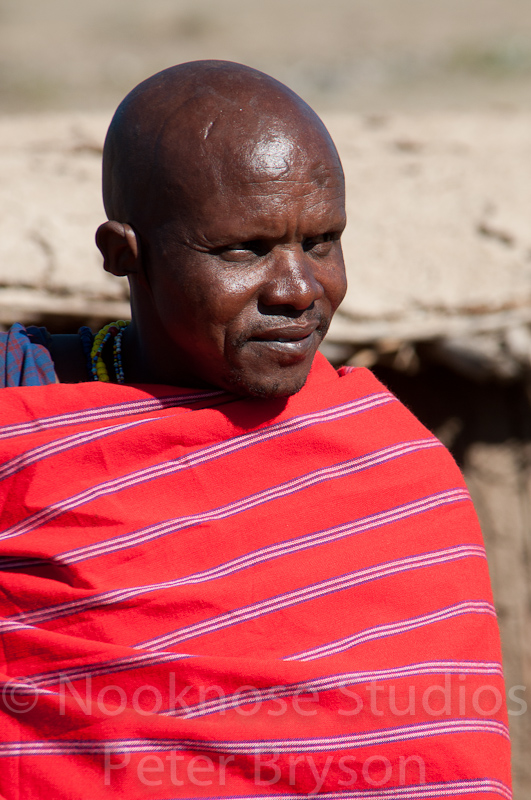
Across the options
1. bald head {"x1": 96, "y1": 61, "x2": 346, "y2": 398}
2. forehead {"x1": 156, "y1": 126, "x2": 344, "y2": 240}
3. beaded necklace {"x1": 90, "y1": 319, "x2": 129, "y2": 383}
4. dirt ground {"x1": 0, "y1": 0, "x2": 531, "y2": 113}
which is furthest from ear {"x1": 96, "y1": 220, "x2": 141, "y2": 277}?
dirt ground {"x1": 0, "y1": 0, "x2": 531, "y2": 113}

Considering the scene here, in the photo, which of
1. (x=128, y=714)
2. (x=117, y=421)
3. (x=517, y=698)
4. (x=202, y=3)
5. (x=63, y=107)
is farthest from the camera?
(x=202, y=3)

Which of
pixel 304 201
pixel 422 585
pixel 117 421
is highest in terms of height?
pixel 304 201

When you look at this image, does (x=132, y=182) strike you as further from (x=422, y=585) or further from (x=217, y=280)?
(x=422, y=585)

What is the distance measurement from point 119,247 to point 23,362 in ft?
1.05

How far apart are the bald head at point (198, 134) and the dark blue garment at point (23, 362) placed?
0.33 meters

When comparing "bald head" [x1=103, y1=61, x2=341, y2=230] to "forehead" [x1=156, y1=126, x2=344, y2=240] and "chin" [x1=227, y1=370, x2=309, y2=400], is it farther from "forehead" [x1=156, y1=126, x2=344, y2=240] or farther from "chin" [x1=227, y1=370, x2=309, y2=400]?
"chin" [x1=227, y1=370, x2=309, y2=400]

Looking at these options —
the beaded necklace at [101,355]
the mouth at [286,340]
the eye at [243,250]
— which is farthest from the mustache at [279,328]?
the beaded necklace at [101,355]

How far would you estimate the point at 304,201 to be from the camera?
138 centimetres

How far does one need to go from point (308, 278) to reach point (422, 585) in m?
0.61

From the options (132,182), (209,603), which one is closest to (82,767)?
(209,603)

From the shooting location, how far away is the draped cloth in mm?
1365

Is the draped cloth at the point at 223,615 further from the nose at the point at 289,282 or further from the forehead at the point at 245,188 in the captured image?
the forehead at the point at 245,188

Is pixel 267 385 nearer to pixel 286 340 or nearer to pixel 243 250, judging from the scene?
pixel 286 340

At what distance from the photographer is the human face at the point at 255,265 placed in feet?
4.45
